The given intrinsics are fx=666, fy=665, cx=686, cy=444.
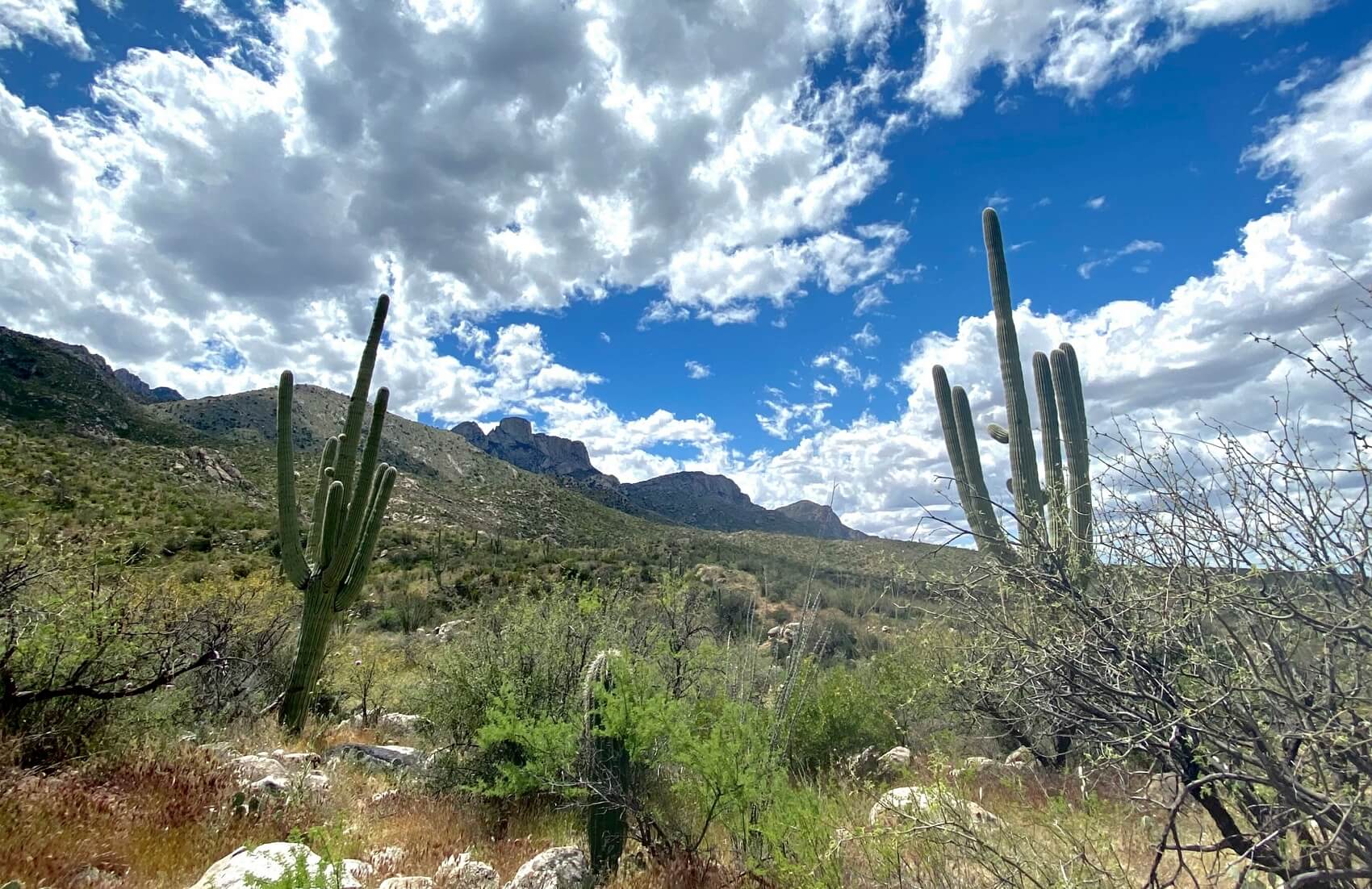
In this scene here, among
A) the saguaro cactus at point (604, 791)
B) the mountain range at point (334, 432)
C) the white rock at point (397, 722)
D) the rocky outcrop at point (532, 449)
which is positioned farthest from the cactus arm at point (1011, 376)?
the rocky outcrop at point (532, 449)

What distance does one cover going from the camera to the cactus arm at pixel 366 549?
971cm

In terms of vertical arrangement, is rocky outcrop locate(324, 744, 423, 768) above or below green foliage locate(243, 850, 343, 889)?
below

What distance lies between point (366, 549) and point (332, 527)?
615 millimetres

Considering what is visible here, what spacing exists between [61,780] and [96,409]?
40.6m

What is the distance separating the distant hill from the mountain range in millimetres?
534

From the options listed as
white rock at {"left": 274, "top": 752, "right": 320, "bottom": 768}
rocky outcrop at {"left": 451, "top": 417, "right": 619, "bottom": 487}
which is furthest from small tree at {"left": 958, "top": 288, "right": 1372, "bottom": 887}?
rocky outcrop at {"left": 451, "top": 417, "right": 619, "bottom": 487}

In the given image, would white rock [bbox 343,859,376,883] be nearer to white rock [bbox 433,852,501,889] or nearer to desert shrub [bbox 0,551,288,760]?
white rock [bbox 433,852,501,889]

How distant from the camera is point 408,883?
4.39 metres

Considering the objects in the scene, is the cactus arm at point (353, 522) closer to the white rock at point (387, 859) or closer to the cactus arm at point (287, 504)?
the cactus arm at point (287, 504)

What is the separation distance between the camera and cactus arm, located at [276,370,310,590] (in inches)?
372

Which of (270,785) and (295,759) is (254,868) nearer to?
(270,785)

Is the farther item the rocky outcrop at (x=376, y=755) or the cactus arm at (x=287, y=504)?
the cactus arm at (x=287, y=504)

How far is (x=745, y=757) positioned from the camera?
4.82 meters

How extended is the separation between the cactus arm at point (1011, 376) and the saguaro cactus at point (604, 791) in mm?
5549
